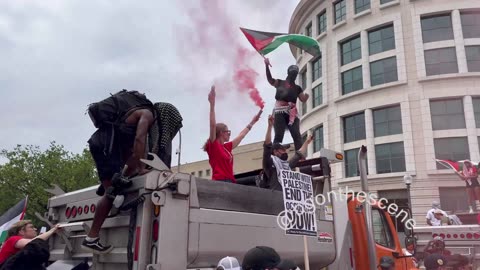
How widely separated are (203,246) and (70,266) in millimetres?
1737

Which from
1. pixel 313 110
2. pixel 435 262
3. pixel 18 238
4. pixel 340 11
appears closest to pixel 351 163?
pixel 313 110

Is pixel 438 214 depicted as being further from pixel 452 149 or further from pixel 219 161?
pixel 452 149

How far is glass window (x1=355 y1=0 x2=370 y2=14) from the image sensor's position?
32.6m

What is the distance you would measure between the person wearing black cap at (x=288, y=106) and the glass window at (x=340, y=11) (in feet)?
95.4

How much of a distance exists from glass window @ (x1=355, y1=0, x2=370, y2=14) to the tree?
24.4m

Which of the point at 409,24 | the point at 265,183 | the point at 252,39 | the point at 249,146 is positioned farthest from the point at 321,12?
the point at 265,183

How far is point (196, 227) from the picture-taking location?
366cm

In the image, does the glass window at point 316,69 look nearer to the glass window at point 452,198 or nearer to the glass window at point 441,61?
the glass window at point 441,61

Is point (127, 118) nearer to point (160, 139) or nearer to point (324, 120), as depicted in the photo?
point (160, 139)

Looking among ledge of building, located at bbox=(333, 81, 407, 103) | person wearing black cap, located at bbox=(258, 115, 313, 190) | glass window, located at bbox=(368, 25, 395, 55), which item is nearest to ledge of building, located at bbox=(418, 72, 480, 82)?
ledge of building, located at bbox=(333, 81, 407, 103)

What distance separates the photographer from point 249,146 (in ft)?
138

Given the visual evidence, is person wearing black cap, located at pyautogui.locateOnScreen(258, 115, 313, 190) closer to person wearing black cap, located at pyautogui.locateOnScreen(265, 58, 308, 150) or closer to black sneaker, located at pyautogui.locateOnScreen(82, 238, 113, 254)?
person wearing black cap, located at pyautogui.locateOnScreen(265, 58, 308, 150)

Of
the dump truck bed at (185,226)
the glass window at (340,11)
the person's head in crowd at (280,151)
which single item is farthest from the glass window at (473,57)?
the dump truck bed at (185,226)

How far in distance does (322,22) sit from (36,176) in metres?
26.5
